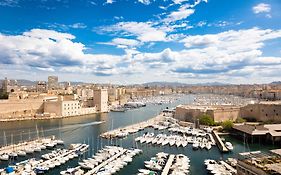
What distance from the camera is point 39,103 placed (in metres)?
35.8

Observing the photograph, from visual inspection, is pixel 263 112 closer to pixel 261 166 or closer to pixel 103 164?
pixel 103 164

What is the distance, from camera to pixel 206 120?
23250 mm

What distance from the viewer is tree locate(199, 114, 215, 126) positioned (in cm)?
2300

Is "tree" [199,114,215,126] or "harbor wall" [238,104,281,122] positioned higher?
"harbor wall" [238,104,281,122]

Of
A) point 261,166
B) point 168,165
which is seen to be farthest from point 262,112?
point 261,166

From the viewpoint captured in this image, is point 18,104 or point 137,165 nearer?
point 137,165

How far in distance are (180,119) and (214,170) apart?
50.5ft

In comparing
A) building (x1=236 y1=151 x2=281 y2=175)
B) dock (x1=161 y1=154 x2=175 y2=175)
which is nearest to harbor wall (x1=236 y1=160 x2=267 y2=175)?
building (x1=236 y1=151 x2=281 y2=175)

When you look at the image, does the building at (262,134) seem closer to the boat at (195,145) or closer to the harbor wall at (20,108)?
the boat at (195,145)

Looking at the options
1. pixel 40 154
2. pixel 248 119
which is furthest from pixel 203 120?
pixel 40 154

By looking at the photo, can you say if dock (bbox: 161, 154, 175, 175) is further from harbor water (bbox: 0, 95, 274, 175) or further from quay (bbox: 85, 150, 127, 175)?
quay (bbox: 85, 150, 127, 175)

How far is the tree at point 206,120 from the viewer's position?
2300 centimetres

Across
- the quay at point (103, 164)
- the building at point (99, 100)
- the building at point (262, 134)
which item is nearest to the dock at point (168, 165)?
the quay at point (103, 164)

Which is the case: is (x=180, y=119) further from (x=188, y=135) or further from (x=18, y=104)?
(x=18, y=104)
